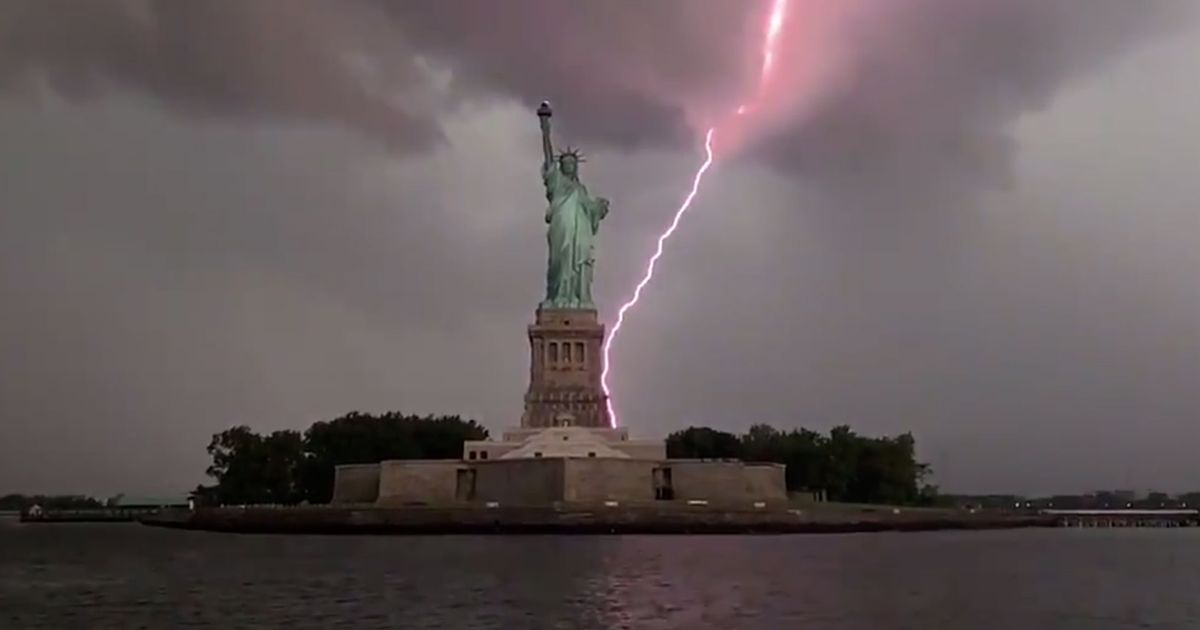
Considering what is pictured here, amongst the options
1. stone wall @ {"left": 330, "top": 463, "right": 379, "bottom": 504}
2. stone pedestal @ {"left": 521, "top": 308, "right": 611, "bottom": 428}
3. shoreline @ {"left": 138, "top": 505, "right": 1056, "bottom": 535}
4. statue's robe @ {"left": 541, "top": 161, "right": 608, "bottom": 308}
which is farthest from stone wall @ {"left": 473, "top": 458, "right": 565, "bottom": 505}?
statue's robe @ {"left": 541, "top": 161, "right": 608, "bottom": 308}

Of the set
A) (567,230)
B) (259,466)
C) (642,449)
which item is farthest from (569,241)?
(259,466)

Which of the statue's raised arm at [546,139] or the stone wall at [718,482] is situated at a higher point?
the statue's raised arm at [546,139]

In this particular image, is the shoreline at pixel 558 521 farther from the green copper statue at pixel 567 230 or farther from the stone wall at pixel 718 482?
the green copper statue at pixel 567 230

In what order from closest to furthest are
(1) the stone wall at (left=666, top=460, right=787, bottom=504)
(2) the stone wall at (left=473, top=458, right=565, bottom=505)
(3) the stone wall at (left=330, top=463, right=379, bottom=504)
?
1. (2) the stone wall at (left=473, top=458, right=565, bottom=505)
2. (1) the stone wall at (left=666, top=460, right=787, bottom=504)
3. (3) the stone wall at (left=330, top=463, right=379, bottom=504)

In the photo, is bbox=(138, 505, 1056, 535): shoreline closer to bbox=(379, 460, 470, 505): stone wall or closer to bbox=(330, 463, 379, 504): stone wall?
bbox=(379, 460, 470, 505): stone wall

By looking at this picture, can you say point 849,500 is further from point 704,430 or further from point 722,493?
point 722,493

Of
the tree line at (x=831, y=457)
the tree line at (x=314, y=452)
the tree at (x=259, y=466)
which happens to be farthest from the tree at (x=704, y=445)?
the tree at (x=259, y=466)
